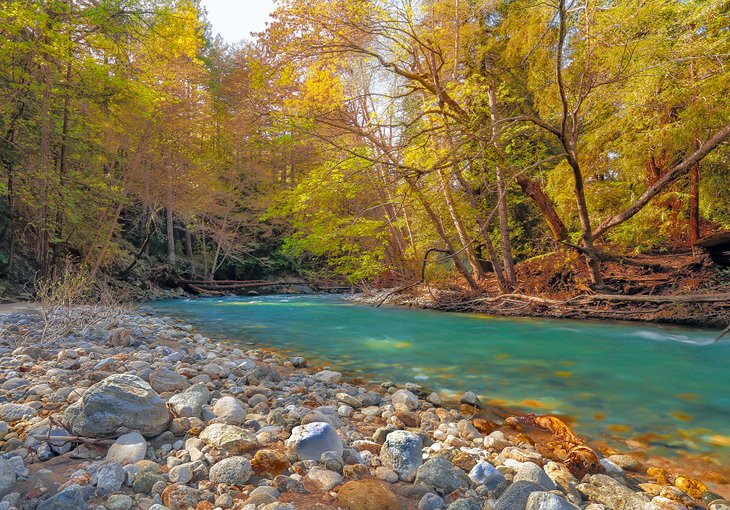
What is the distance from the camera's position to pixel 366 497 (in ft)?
5.87

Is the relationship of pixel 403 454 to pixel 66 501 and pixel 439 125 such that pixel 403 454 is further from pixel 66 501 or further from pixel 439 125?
pixel 439 125

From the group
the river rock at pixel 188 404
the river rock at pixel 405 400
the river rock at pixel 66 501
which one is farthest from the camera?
the river rock at pixel 405 400

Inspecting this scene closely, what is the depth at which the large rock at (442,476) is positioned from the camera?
6.54 feet

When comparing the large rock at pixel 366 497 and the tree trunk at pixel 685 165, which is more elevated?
the tree trunk at pixel 685 165

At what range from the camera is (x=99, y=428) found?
2.13 metres

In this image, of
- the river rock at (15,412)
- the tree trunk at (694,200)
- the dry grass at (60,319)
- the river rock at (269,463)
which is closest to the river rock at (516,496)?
the river rock at (269,463)

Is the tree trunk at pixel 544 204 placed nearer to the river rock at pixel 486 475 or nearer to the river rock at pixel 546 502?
the river rock at pixel 486 475

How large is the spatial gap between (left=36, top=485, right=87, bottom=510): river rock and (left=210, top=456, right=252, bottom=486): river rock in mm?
516

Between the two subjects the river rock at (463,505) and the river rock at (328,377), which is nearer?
the river rock at (463,505)

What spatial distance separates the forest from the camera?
7.14 meters

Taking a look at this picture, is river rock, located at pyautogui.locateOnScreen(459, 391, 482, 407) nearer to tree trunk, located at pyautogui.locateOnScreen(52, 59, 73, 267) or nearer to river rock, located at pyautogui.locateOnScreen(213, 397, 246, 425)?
river rock, located at pyautogui.locateOnScreen(213, 397, 246, 425)

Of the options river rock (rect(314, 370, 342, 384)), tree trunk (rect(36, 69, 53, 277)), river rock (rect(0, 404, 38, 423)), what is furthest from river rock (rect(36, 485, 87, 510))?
tree trunk (rect(36, 69, 53, 277))

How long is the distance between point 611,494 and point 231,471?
→ 194cm

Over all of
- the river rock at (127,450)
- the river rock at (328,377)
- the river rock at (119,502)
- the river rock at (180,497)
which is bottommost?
the river rock at (328,377)
